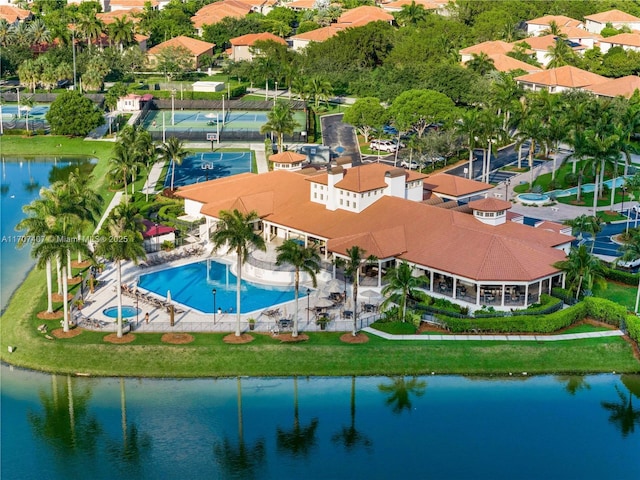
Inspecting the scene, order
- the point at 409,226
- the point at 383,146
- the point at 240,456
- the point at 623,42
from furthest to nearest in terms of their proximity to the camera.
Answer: the point at 623,42
the point at 383,146
the point at 409,226
the point at 240,456

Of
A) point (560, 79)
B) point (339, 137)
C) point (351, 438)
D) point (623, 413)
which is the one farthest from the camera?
point (560, 79)

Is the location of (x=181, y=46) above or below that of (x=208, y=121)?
above

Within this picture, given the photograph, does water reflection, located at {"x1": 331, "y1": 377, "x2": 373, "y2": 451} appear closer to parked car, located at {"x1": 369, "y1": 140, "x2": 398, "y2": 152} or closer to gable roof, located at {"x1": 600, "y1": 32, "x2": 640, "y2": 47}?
parked car, located at {"x1": 369, "y1": 140, "x2": 398, "y2": 152}

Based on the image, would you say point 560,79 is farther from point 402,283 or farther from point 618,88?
point 402,283

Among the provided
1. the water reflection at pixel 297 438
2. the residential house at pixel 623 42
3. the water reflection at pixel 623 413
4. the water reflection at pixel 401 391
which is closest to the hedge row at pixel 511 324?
the water reflection at pixel 401 391

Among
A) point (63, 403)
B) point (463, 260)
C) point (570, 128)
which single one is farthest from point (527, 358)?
point (570, 128)

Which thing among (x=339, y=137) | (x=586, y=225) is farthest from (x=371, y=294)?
(x=339, y=137)

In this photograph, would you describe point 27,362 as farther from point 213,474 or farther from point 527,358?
point 527,358

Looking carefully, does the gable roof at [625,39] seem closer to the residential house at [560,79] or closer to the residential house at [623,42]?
the residential house at [623,42]
